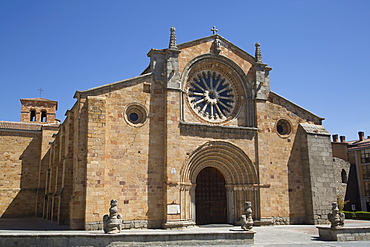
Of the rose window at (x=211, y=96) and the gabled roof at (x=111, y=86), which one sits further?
the rose window at (x=211, y=96)

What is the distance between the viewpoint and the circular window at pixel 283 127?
882 inches

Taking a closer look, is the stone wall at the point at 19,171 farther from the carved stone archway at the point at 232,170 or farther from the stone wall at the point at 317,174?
the stone wall at the point at 317,174

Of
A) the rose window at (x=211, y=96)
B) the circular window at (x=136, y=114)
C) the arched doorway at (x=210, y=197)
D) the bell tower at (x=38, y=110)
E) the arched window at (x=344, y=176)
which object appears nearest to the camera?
the circular window at (x=136, y=114)

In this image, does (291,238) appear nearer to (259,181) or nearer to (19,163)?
(259,181)

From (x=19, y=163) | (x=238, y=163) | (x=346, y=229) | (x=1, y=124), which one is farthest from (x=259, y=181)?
(x=1, y=124)

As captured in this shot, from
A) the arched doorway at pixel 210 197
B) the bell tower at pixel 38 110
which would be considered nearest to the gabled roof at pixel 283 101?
the arched doorway at pixel 210 197

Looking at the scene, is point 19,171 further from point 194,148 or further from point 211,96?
point 211,96

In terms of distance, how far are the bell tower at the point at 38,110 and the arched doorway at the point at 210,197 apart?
24.3 m

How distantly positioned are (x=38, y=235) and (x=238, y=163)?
11343 mm

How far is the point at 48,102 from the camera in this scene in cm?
3925

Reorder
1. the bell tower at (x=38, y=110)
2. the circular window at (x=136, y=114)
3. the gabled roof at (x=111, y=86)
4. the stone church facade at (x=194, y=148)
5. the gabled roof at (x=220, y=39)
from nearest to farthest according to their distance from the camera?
1. the stone church facade at (x=194, y=148)
2. the gabled roof at (x=111, y=86)
3. the circular window at (x=136, y=114)
4. the gabled roof at (x=220, y=39)
5. the bell tower at (x=38, y=110)

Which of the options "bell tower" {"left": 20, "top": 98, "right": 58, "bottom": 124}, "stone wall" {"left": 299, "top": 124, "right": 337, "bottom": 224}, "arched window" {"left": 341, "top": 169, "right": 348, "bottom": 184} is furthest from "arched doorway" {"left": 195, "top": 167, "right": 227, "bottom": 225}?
"bell tower" {"left": 20, "top": 98, "right": 58, "bottom": 124}

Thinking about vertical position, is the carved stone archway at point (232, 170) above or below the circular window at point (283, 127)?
below

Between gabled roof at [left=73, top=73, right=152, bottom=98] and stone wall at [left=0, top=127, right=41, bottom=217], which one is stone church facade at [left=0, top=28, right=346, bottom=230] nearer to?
gabled roof at [left=73, top=73, right=152, bottom=98]
